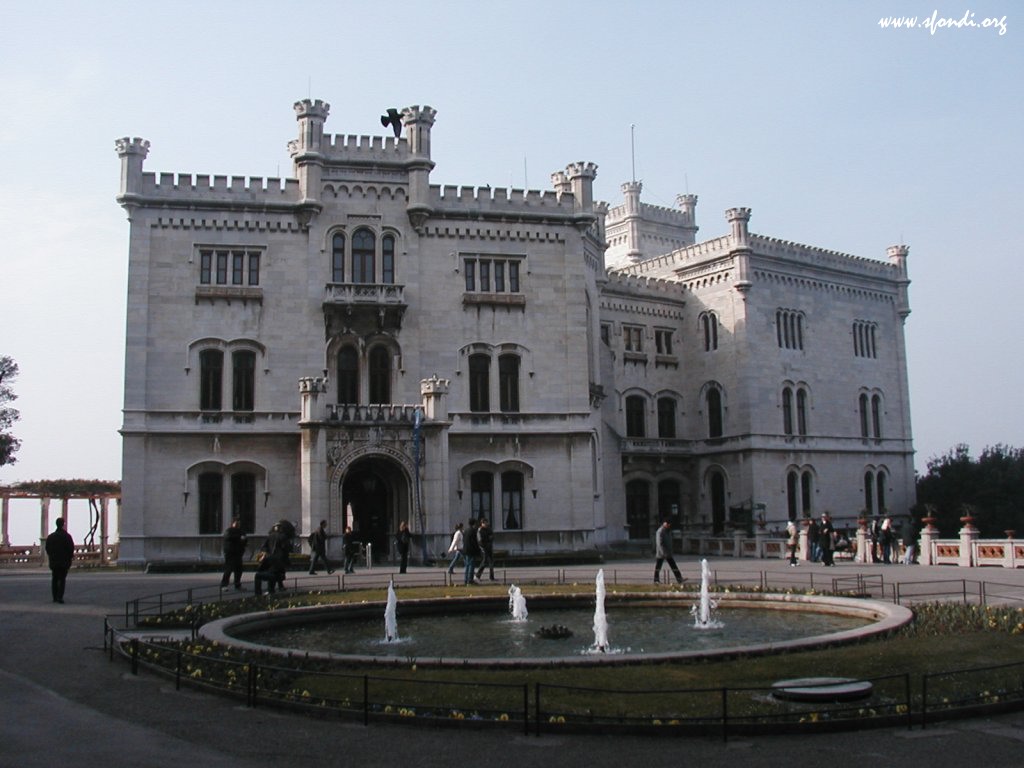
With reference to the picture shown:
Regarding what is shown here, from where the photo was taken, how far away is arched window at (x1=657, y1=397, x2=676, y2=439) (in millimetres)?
57812

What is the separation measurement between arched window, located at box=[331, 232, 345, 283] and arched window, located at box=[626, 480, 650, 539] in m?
20.7

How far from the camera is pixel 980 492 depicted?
6216 cm

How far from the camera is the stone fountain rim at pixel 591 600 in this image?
14594mm

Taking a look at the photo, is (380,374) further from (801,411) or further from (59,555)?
(801,411)

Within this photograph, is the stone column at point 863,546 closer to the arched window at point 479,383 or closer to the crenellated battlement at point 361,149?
the arched window at point 479,383

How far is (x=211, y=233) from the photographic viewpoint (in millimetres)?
42438

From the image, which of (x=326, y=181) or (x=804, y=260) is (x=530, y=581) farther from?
(x=804, y=260)

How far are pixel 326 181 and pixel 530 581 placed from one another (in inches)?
847

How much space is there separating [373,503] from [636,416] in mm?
19980

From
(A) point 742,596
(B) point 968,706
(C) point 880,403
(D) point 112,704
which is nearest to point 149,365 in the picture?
(A) point 742,596

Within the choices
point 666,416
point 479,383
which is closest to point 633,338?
point 666,416

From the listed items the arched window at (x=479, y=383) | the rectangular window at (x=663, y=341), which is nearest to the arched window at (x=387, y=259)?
the arched window at (x=479, y=383)

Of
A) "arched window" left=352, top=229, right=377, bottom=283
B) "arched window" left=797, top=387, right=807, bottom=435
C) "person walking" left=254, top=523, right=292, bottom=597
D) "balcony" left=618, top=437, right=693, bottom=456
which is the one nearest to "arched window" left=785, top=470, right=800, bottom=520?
"arched window" left=797, top=387, right=807, bottom=435

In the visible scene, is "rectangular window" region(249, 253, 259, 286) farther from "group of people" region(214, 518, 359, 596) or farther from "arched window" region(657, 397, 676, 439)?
"arched window" region(657, 397, 676, 439)
